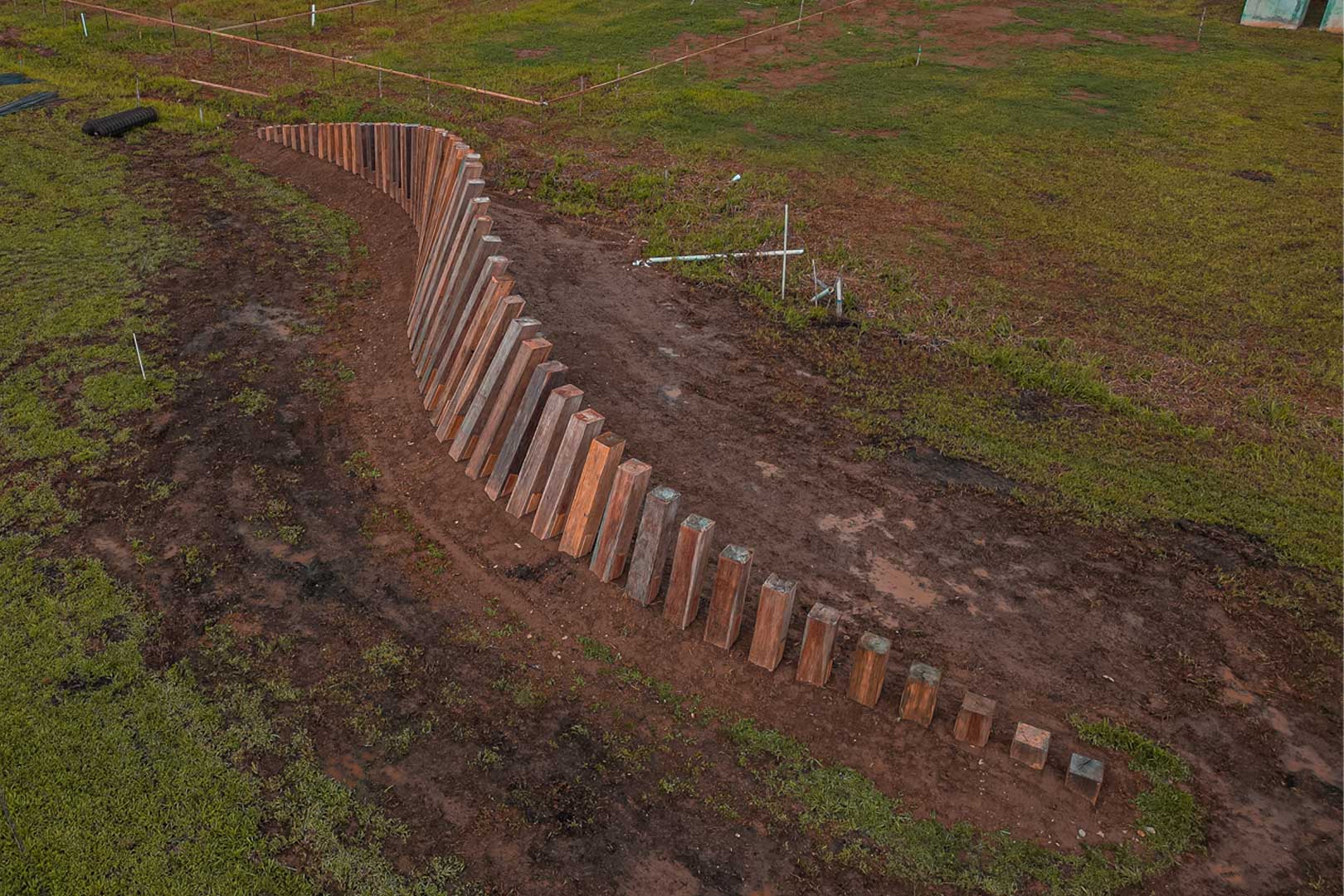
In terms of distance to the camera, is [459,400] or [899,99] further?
[899,99]

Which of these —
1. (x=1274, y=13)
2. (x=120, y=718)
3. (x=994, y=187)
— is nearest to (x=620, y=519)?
(x=120, y=718)

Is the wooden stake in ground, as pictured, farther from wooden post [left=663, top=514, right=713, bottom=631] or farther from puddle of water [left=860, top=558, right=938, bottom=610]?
puddle of water [left=860, top=558, right=938, bottom=610]

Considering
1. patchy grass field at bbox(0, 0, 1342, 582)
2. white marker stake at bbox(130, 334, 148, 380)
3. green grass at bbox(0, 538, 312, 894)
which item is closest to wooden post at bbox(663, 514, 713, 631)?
green grass at bbox(0, 538, 312, 894)

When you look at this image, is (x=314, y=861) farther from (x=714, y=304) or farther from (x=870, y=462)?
(x=714, y=304)

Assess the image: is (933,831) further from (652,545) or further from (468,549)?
(468,549)

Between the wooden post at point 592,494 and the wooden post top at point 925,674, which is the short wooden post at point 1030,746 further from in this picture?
the wooden post at point 592,494

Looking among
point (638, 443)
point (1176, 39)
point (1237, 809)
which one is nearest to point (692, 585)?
point (638, 443)
